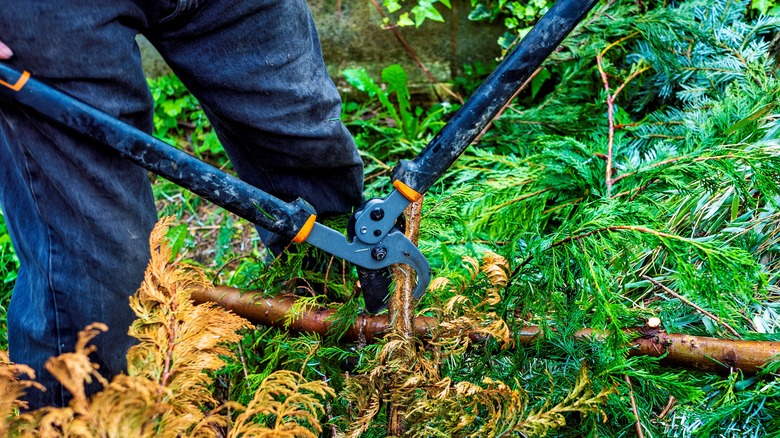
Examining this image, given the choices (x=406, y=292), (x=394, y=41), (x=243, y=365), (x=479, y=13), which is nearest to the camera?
(x=406, y=292)

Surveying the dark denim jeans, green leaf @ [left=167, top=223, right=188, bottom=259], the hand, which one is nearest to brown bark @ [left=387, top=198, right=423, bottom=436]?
the dark denim jeans

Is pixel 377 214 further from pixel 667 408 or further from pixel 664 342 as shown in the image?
pixel 667 408

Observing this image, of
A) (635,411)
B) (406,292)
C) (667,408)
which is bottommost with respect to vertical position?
(667,408)

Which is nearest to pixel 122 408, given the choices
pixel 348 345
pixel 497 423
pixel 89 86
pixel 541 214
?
pixel 497 423

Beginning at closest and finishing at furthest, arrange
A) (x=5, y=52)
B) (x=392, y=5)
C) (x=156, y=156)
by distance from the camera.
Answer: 1. (x=5, y=52)
2. (x=156, y=156)
3. (x=392, y=5)

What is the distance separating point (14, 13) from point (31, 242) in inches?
20.4

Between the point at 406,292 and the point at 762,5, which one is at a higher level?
the point at 762,5

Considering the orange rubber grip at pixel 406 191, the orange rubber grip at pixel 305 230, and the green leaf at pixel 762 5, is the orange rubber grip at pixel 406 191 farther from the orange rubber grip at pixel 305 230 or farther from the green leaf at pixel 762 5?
the green leaf at pixel 762 5

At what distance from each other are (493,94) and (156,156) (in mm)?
764

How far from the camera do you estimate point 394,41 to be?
3367mm

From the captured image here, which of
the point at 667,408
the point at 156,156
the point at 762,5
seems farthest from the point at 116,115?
the point at 762,5

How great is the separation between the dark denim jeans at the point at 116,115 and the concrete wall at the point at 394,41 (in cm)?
167

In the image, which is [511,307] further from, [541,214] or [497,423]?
[541,214]

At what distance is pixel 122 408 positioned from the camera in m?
0.84
